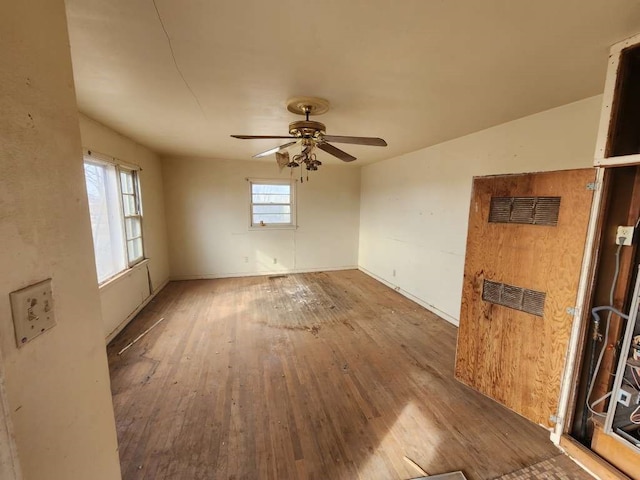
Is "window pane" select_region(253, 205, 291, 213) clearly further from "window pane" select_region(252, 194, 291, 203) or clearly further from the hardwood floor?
A: the hardwood floor

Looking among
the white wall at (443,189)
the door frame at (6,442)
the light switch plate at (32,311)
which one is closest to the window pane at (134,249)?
the light switch plate at (32,311)

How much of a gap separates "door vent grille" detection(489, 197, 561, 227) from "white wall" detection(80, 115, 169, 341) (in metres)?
3.25

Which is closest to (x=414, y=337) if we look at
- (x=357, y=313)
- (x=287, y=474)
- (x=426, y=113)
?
(x=357, y=313)

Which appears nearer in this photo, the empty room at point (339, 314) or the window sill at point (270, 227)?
the empty room at point (339, 314)

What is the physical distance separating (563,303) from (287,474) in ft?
6.60

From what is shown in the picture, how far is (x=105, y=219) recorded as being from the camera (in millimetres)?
3176

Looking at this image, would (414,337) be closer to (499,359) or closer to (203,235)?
(499,359)

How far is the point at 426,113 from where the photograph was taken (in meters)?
2.50

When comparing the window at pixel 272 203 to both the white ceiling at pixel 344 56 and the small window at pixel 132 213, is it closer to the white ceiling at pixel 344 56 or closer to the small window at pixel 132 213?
the small window at pixel 132 213

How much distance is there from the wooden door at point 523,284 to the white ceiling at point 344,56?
69 cm

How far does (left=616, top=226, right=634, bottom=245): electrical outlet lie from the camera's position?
1520mm

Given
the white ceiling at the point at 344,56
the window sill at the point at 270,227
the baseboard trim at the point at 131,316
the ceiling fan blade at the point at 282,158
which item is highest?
the white ceiling at the point at 344,56

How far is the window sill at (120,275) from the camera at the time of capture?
2922 mm

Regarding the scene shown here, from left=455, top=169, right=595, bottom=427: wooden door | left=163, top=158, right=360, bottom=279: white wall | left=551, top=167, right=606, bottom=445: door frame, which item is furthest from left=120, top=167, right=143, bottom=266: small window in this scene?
left=551, top=167, right=606, bottom=445: door frame
